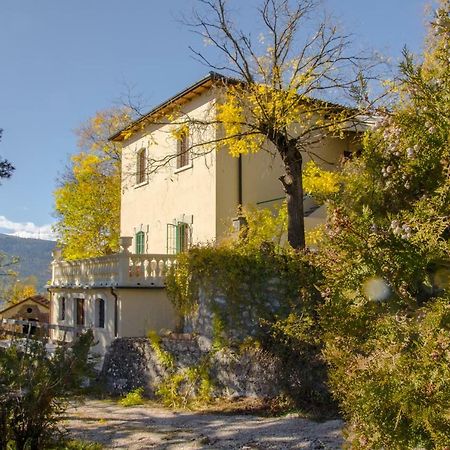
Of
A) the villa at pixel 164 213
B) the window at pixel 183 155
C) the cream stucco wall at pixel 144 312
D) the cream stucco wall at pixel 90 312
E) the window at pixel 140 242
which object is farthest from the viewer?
the window at pixel 140 242

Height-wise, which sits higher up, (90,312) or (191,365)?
(90,312)

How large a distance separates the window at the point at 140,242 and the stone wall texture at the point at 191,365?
29.8 feet

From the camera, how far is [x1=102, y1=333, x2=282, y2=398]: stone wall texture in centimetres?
1159

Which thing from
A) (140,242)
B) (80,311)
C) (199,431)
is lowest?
(199,431)

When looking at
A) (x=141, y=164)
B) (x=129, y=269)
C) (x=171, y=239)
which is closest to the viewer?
(x=129, y=269)

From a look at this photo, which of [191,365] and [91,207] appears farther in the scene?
[91,207]

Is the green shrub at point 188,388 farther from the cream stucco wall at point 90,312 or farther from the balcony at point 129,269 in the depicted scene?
the balcony at point 129,269

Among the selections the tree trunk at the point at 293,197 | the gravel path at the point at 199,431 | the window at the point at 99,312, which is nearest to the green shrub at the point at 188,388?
the gravel path at the point at 199,431

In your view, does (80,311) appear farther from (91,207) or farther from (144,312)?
(91,207)

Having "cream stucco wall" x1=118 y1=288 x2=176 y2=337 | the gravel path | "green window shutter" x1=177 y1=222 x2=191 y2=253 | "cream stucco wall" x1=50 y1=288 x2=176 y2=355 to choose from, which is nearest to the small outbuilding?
"green window shutter" x1=177 y1=222 x2=191 y2=253

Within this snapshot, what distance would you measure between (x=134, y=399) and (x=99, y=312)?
5.45 meters

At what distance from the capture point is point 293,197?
13.8m

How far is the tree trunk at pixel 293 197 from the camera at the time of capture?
13672mm

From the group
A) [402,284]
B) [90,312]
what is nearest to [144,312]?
[90,312]
